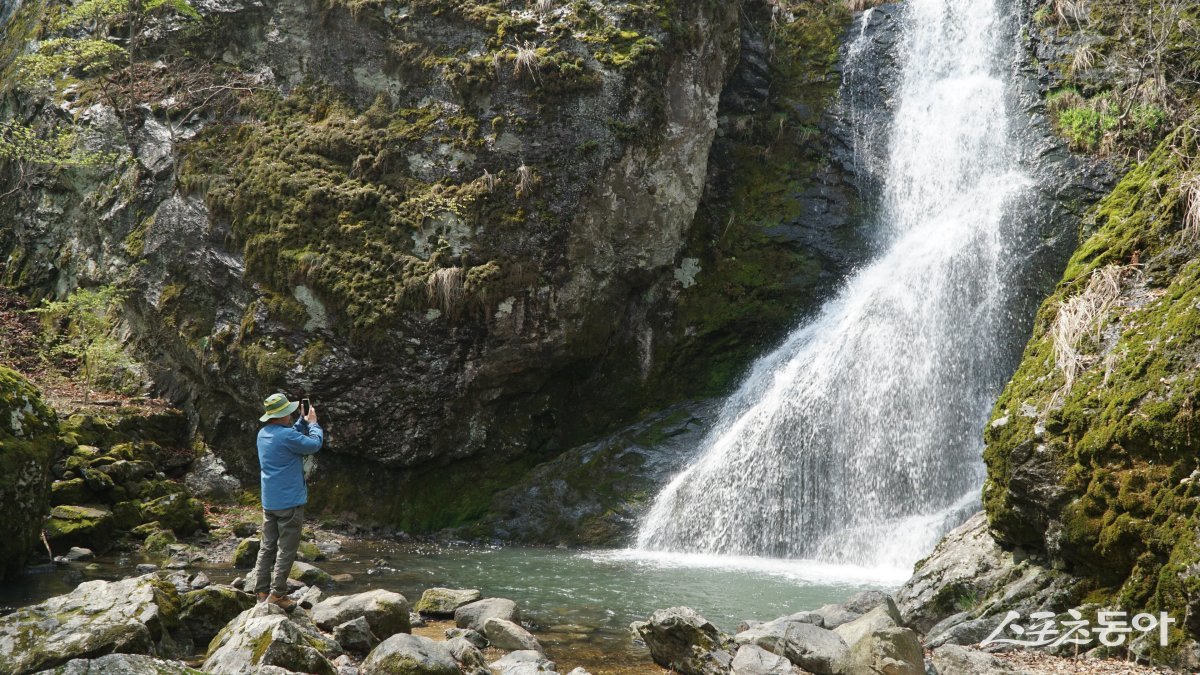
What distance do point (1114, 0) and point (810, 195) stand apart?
6.67m

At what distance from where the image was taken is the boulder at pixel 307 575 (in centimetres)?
841

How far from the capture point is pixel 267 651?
15.1ft

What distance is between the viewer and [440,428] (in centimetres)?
1338

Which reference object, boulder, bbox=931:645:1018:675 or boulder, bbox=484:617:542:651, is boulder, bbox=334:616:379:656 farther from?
boulder, bbox=931:645:1018:675

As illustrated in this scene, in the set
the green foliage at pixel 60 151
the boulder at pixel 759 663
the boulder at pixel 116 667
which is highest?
the green foliage at pixel 60 151

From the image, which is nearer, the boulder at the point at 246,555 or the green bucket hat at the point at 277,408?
the green bucket hat at the point at 277,408

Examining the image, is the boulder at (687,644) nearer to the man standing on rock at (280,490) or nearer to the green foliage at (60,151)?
the man standing on rock at (280,490)

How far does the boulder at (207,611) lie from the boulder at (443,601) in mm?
1712

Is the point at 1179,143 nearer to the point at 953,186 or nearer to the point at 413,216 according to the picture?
the point at 953,186

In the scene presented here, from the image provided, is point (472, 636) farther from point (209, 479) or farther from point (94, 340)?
point (94, 340)

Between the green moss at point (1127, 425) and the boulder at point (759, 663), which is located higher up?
the green moss at point (1127, 425)

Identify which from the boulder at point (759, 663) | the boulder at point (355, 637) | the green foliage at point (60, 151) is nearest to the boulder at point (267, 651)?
the boulder at point (355, 637)

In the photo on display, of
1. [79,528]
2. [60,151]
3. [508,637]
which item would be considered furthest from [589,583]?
[60,151]

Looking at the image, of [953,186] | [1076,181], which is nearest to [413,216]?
[953,186]
